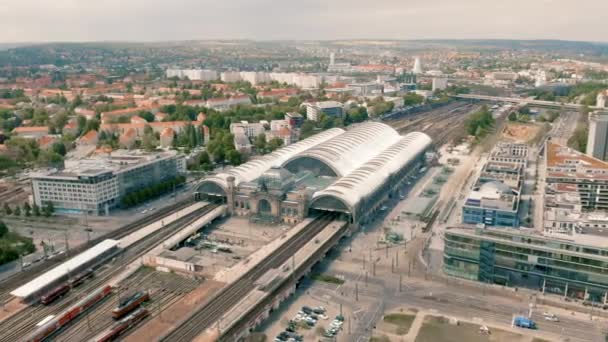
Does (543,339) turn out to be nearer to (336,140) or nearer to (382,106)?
(336,140)

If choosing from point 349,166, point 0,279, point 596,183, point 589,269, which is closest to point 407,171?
point 349,166

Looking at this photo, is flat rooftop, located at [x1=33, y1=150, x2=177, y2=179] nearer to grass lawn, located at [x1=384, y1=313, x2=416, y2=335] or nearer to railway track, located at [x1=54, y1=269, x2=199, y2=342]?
railway track, located at [x1=54, y1=269, x2=199, y2=342]

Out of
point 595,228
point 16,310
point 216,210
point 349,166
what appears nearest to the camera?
point 16,310

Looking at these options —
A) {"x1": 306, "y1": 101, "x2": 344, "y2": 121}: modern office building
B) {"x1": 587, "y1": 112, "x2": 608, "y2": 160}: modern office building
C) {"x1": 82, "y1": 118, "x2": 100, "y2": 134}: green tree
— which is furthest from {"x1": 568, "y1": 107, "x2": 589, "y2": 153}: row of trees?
{"x1": 82, "y1": 118, "x2": 100, "y2": 134}: green tree

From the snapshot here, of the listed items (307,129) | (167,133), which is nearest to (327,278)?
(167,133)

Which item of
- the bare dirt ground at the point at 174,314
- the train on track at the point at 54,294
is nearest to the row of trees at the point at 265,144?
the bare dirt ground at the point at 174,314

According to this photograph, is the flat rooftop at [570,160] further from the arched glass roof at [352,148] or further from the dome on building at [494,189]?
the arched glass roof at [352,148]

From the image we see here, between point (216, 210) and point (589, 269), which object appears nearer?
point (589, 269)
